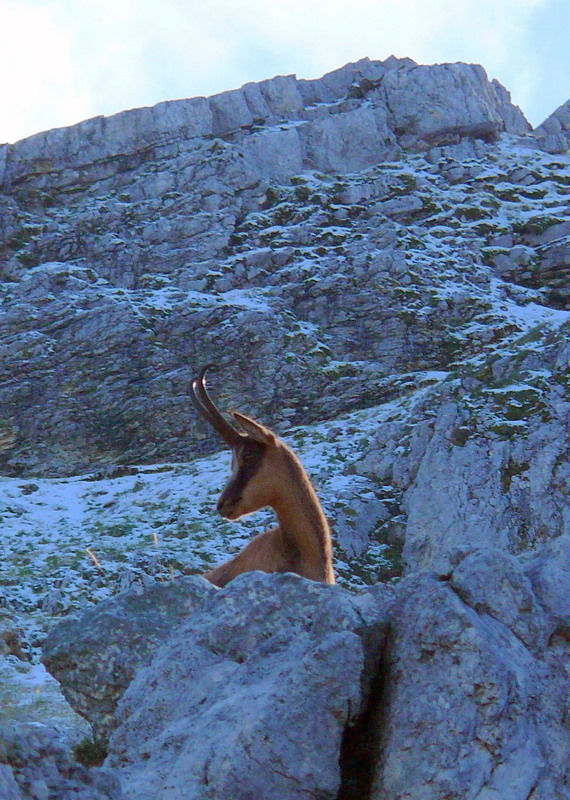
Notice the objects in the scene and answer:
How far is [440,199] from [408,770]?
33849mm

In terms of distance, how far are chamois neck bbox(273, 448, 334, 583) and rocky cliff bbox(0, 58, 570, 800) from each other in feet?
5.31

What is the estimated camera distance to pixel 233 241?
3388 centimetres

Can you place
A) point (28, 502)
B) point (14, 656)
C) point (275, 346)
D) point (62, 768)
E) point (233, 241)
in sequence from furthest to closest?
point (233, 241)
point (275, 346)
point (28, 502)
point (14, 656)
point (62, 768)

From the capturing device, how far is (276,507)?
287 inches

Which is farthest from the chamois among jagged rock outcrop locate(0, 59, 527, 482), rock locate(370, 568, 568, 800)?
jagged rock outcrop locate(0, 59, 527, 482)

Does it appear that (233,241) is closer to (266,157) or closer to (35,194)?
(266,157)

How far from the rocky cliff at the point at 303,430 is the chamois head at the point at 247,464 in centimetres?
134

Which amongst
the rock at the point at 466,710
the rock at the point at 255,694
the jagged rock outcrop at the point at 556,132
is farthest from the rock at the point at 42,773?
the jagged rock outcrop at the point at 556,132

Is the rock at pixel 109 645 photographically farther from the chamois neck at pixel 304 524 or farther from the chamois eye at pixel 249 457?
the chamois eye at pixel 249 457

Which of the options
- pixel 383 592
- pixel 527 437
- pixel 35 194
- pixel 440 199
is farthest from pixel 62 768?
pixel 35 194

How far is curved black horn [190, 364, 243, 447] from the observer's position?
24.1 ft

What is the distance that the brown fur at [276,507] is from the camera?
23.2ft

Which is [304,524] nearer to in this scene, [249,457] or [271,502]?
[271,502]

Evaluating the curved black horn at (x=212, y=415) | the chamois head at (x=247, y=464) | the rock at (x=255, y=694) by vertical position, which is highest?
the curved black horn at (x=212, y=415)
